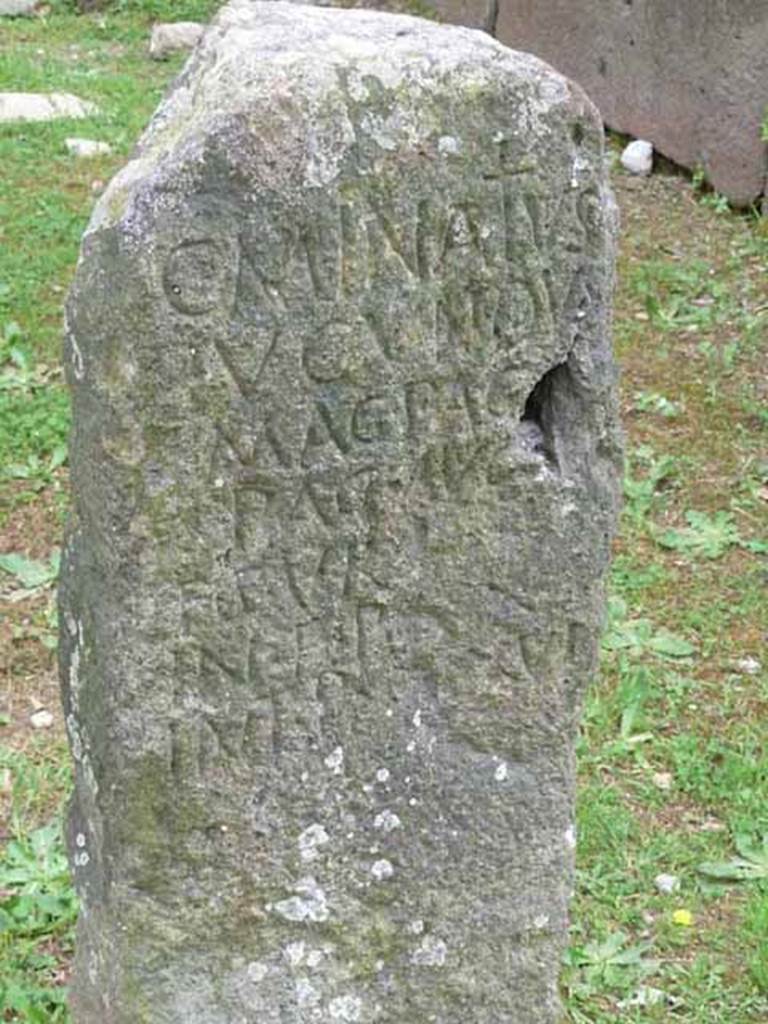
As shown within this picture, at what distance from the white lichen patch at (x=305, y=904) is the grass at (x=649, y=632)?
26.1 inches

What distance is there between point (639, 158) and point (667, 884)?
492 centimetres

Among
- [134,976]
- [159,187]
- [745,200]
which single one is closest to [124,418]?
[159,187]

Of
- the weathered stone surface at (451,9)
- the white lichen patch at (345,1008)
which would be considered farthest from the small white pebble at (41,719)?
the weathered stone surface at (451,9)

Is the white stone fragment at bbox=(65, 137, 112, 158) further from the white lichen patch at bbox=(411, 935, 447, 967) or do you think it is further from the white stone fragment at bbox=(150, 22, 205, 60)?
the white lichen patch at bbox=(411, 935, 447, 967)

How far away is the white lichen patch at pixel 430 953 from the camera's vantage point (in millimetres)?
3078

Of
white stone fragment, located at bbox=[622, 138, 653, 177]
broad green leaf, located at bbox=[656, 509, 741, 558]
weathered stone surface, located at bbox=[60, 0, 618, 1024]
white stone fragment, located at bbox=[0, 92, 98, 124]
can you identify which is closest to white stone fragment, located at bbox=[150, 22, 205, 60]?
white stone fragment, located at bbox=[0, 92, 98, 124]

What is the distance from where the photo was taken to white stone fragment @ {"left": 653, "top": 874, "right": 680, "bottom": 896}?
12.6 feet

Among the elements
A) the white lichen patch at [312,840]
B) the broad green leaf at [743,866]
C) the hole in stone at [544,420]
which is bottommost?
the broad green leaf at [743,866]

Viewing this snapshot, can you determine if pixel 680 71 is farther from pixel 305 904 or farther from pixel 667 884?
pixel 305 904

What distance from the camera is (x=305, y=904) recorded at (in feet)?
9.70

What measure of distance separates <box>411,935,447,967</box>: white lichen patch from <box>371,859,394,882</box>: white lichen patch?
150mm

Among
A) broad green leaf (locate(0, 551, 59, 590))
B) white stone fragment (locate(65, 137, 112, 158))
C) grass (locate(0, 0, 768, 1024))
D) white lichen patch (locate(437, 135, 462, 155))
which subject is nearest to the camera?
white lichen patch (locate(437, 135, 462, 155))

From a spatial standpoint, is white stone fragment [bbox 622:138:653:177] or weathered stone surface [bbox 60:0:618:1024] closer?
weathered stone surface [bbox 60:0:618:1024]

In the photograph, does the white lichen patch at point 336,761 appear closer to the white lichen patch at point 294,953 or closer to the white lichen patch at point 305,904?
the white lichen patch at point 305,904
